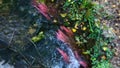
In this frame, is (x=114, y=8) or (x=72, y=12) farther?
(x=114, y=8)

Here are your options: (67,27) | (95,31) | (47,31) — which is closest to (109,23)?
(95,31)

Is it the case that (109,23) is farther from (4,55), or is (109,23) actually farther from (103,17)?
(4,55)

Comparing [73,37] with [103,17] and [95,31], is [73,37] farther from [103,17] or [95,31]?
[103,17]

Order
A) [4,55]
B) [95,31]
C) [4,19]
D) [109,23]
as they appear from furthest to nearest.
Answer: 1. [109,23]
2. [95,31]
3. [4,19]
4. [4,55]

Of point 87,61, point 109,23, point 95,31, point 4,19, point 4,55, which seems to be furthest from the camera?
point 109,23

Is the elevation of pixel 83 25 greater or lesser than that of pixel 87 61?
greater

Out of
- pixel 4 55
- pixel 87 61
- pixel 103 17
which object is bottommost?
pixel 87 61

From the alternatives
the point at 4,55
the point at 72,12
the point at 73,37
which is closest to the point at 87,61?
the point at 73,37
